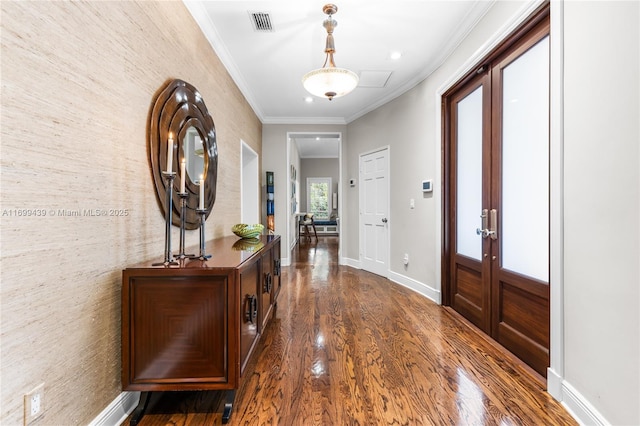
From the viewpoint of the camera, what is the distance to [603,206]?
1.28 m

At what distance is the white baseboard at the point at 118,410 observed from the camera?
1279 mm

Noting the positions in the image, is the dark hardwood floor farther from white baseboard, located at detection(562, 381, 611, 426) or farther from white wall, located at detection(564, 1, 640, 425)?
white wall, located at detection(564, 1, 640, 425)

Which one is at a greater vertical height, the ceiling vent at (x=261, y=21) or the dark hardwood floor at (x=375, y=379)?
the ceiling vent at (x=261, y=21)

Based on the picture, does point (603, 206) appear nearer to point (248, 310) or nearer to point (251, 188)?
point (248, 310)

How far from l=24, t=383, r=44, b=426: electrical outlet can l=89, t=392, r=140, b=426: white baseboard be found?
0.30 m

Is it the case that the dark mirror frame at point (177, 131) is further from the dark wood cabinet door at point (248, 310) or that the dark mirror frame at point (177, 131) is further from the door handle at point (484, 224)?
the door handle at point (484, 224)

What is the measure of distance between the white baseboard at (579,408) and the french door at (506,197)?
0.25 m

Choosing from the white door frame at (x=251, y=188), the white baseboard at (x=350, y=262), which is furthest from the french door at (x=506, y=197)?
the white door frame at (x=251, y=188)

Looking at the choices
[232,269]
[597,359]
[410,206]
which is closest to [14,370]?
[232,269]

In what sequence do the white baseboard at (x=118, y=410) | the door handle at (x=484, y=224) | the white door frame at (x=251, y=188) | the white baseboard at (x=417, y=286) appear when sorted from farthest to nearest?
1. the white door frame at (x=251, y=188)
2. the white baseboard at (x=417, y=286)
3. the door handle at (x=484, y=224)
4. the white baseboard at (x=118, y=410)

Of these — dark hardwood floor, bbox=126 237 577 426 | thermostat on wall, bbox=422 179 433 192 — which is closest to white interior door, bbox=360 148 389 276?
thermostat on wall, bbox=422 179 433 192

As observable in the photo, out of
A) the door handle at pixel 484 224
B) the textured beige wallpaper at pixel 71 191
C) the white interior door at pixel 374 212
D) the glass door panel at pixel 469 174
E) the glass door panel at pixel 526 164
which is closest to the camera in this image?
the textured beige wallpaper at pixel 71 191

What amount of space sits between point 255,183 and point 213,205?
6.66 feet

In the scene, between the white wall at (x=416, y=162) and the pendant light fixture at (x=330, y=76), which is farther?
the white wall at (x=416, y=162)
